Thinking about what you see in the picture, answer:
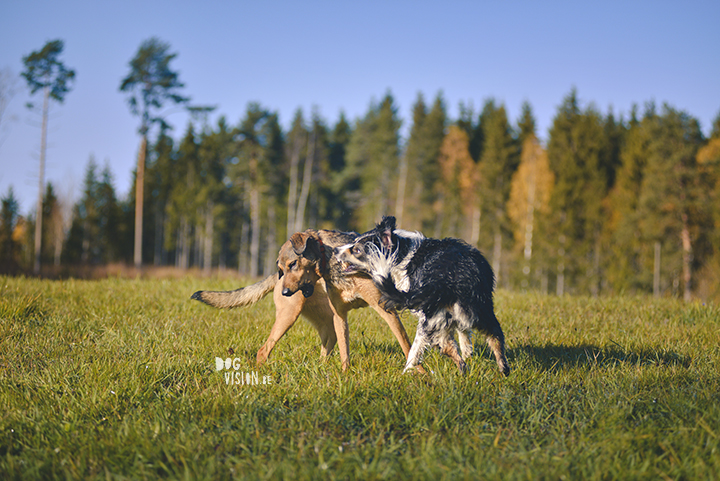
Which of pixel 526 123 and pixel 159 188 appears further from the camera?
pixel 159 188

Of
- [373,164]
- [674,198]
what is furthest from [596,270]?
[373,164]

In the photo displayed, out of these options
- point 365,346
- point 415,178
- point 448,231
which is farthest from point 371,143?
point 365,346

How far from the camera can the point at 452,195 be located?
42.8m

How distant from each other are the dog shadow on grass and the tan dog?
155 cm

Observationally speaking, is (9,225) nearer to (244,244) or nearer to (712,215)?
(244,244)

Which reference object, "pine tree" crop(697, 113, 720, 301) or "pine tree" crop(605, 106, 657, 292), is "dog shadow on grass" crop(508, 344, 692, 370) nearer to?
"pine tree" crop(697, 113, 720, 301)

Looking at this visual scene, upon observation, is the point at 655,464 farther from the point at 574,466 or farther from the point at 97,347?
the point at 97,347

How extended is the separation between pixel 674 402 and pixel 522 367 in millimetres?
1263

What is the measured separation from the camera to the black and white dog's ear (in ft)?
14.9

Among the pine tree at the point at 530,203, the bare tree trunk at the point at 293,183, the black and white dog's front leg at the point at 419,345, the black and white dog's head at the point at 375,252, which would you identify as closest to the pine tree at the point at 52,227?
the bare tree trunk at the point at 293,183

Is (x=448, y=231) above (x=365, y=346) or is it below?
above

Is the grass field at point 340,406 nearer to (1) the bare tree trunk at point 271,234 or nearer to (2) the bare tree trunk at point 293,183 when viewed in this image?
(2) the bare tree trunk at point 293,183

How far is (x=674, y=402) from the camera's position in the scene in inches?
128

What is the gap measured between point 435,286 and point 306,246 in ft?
4.64
